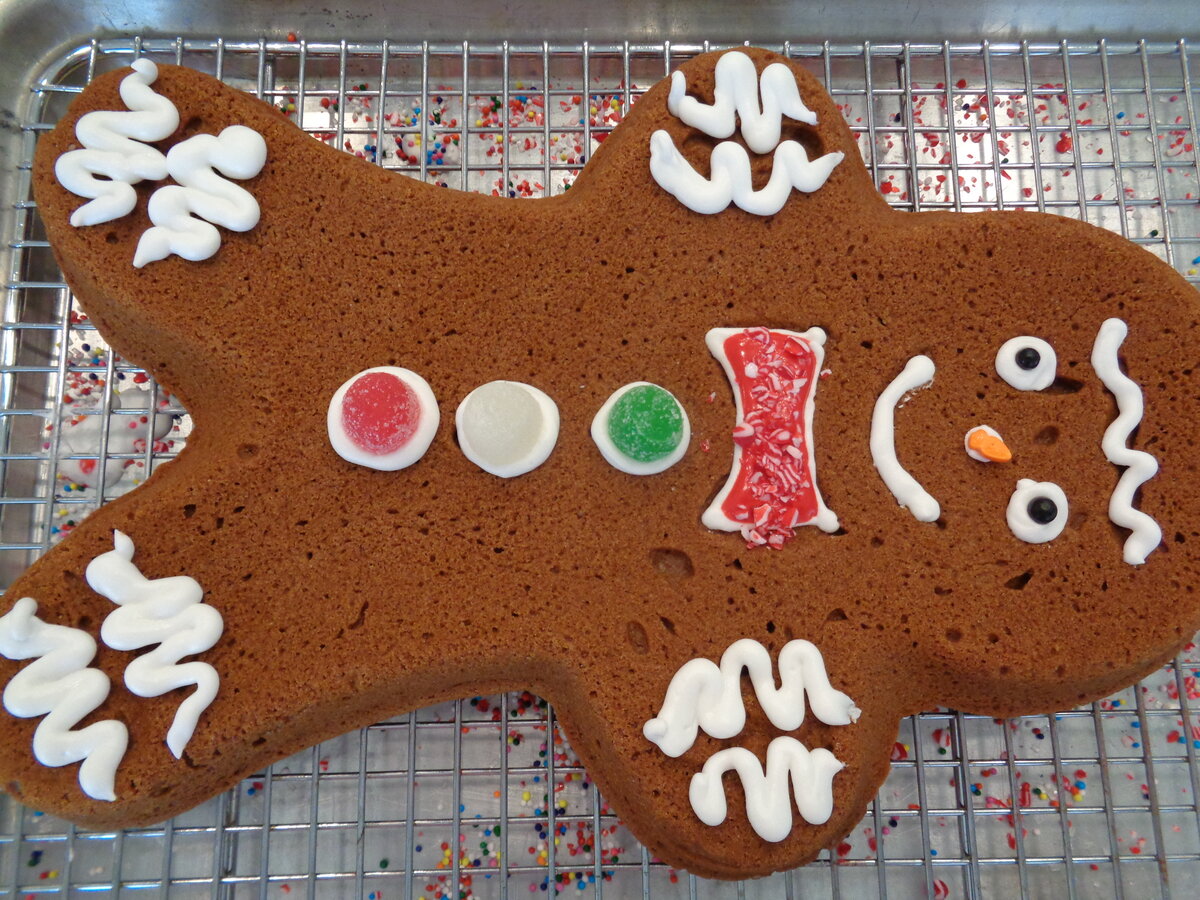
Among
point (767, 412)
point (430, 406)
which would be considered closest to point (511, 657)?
point (430, 406)

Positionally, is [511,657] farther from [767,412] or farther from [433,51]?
[433,51]

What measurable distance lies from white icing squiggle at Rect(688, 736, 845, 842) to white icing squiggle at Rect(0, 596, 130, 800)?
0.78 m

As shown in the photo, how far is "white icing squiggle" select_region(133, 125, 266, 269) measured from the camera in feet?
3.67

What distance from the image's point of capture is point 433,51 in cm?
→ 144

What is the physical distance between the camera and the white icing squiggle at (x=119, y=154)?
44.3 inches

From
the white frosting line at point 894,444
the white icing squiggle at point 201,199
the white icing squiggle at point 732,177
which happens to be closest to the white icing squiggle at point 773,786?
the white frosting line at point 894,444

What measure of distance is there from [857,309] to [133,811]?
126 centimetres

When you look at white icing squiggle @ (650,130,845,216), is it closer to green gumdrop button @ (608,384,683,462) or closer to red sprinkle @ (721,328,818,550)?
red sprinkle @ (721,328,818,550)

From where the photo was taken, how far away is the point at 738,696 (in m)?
1.06

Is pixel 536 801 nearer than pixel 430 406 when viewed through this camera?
No

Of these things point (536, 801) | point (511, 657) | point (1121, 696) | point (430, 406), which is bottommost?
point (536, 801)

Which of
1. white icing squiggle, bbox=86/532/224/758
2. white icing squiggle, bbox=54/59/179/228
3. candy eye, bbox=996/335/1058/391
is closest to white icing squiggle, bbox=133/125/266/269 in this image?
white icing squiggle, bbox=54/59/179/228

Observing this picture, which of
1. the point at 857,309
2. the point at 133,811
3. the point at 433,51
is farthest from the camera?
the point at 433,51

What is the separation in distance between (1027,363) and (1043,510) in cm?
21
